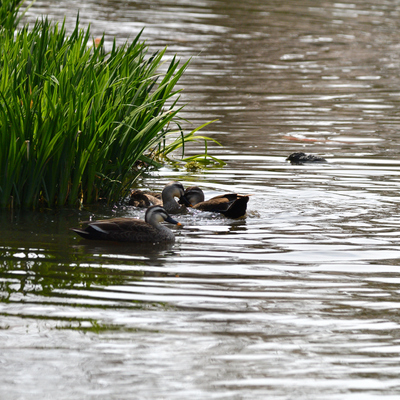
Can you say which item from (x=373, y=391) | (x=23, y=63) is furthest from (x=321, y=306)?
(x=23, y=63)

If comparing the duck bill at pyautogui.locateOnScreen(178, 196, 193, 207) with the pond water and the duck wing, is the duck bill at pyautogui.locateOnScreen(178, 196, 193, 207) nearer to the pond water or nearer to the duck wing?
the duck wing

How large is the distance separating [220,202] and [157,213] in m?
0.95

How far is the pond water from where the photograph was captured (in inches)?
175

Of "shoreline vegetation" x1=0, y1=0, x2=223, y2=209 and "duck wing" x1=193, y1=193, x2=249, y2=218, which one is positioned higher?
"shoreline vegetation" x1=0, y1=0, x2=223, y2=209

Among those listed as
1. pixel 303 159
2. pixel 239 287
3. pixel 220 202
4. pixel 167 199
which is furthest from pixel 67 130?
pixel 303 159

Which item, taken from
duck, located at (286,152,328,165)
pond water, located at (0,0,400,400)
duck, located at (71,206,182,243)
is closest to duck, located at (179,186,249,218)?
pond water, located at (0,0,400,400)

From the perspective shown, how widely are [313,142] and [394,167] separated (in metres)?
1.85

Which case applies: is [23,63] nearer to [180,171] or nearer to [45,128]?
[45,128]

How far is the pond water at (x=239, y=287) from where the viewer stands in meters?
4.44

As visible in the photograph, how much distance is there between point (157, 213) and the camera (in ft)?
24.3

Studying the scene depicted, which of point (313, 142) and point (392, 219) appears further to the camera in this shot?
point (313, 142)

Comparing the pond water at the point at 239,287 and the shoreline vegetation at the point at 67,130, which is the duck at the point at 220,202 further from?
the shoreline vegetation at the point at 67,130

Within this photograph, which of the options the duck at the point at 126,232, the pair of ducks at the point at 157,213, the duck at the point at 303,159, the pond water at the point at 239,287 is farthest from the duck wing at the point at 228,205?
the duck at the point at 303,159

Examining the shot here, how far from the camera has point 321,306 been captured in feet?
18.1
